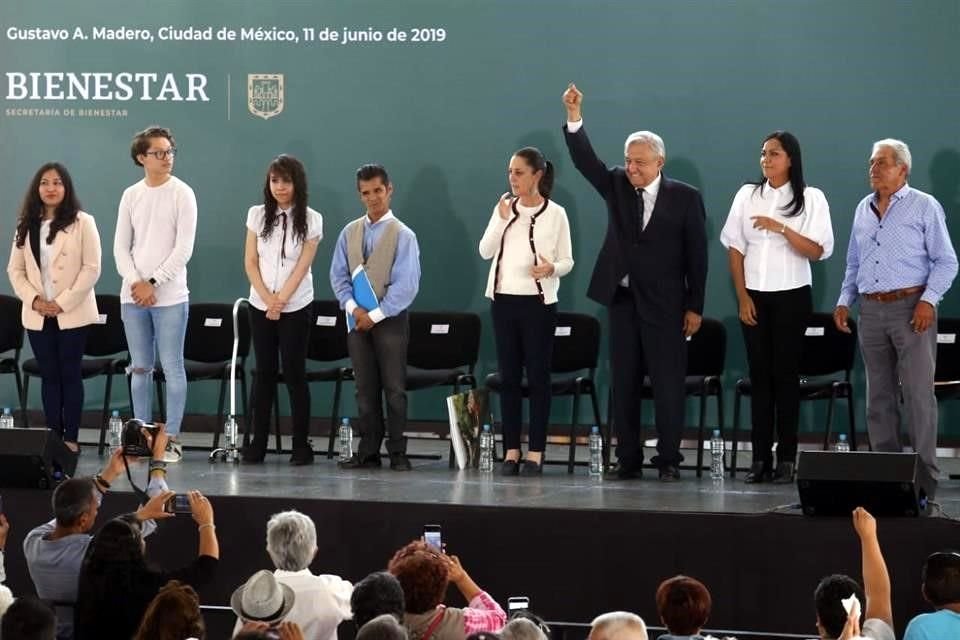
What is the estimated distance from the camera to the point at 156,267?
7.21m

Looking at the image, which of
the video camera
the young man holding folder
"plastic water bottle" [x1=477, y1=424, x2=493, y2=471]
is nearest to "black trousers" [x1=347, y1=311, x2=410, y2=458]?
the young man holding folder

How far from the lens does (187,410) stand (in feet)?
30.2

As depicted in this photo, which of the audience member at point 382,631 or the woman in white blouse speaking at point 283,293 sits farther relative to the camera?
the woman in white blouse speaking at point 283,293

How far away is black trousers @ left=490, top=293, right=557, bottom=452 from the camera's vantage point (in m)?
7.01

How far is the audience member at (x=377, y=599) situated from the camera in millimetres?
3980

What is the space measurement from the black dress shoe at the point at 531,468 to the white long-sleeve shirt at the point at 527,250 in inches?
29.1

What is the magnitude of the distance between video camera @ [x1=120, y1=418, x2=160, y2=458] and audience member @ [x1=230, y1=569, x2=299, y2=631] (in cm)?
134

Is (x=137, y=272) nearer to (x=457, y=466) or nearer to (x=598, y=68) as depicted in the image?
(x=457, y=466)

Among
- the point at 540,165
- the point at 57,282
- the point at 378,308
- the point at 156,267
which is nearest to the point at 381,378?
the point at 378,308

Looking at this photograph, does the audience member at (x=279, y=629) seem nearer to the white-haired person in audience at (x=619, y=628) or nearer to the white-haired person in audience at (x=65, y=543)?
the white-haired person in audience at (x=619, y=628)

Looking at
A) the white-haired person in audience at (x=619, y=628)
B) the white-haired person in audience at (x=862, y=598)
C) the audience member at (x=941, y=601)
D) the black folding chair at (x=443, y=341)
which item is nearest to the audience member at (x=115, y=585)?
the white-haired person in audience at (x=619, y=628)

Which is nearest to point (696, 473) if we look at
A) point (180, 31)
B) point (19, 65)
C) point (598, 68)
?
point (598, 68)

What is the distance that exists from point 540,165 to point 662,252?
71 cm

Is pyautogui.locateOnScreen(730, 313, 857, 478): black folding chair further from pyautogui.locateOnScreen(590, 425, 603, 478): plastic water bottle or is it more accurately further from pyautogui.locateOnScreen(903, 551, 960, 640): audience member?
pyautogui.locateOnScreen(903, 551, 960, 640): audience member
